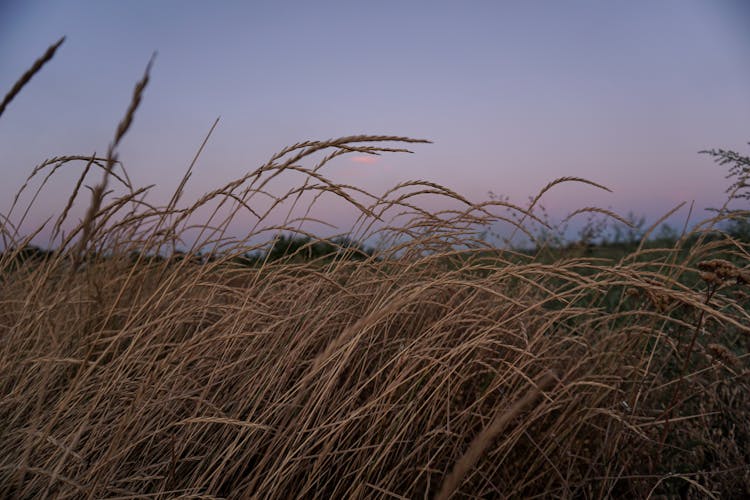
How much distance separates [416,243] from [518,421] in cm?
80

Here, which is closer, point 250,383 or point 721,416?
point 250,383

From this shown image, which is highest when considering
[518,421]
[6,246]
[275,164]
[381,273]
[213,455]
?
[275,164]

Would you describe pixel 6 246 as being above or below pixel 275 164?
below

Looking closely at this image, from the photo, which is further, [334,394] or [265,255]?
[265,255]

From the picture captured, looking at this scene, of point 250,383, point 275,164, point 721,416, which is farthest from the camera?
point 721,416

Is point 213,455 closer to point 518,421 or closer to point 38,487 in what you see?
point 38,487

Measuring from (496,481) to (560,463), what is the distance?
0.81 ft

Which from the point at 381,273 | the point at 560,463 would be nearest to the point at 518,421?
the point at 560,463

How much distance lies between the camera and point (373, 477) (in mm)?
1755

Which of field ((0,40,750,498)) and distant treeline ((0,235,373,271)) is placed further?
distant treeline ((0,235,373,271))

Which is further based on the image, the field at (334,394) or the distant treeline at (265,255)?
the distant treeline at (265,255)

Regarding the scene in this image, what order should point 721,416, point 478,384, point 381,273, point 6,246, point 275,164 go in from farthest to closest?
point 721,416, point 6,246, point 381,273, point 478,384, point 275,164

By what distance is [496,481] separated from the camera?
1901 mm

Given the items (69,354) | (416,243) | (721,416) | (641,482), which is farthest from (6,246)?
(721,416)
